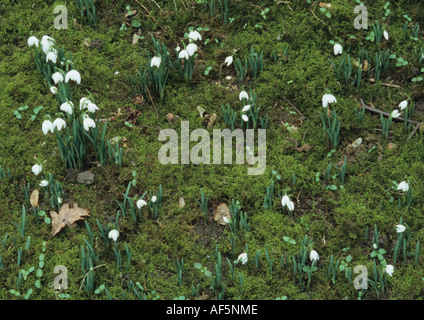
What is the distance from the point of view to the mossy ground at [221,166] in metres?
3.25

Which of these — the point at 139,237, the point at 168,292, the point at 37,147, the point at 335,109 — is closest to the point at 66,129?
the point at 37,147

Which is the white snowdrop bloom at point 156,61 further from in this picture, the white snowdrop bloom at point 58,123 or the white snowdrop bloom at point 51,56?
the white snowdrop bloom at point 58,123

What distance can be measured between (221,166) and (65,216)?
111 cm

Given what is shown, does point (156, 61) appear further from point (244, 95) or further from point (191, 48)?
point (244, 95)

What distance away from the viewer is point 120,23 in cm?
471

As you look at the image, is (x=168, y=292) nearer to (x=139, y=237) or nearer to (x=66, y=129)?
(x=139, y=237)

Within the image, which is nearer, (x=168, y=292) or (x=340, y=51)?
(x=168, y=292)

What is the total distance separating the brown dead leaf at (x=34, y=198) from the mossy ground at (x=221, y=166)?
0.09 m

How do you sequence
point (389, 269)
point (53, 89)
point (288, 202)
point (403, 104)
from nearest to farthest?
point (389, 269) → point (288, 202) → point (403, 104) → point (53, 89)

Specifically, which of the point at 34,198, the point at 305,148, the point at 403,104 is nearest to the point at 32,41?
the point at 34,198

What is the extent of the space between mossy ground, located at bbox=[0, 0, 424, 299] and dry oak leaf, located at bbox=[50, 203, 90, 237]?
52 mm

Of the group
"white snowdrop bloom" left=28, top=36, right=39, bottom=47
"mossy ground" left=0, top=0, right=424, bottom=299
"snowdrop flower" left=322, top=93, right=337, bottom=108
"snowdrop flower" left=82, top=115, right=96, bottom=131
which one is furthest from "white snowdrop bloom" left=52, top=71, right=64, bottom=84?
"snowdrop flower" left=322, top=93, right=337, bottom=108

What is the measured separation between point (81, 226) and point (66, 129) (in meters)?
0.68

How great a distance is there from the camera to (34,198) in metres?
3.56
